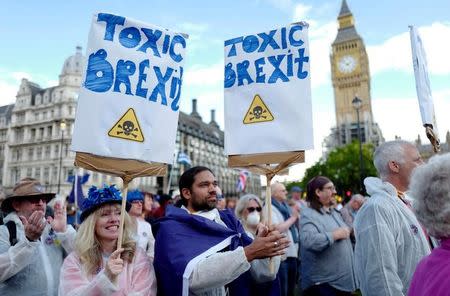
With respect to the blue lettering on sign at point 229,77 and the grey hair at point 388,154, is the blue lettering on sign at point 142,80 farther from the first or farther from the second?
the grey hair at point 388,154

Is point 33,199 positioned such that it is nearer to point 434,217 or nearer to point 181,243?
point 181,243

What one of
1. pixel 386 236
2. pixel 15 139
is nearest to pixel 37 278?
pixel 386 236

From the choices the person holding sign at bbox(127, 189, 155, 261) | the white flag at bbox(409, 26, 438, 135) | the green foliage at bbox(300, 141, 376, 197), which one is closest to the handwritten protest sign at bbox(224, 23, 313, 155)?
the white flag at bbox(409, 26, 438, 135)

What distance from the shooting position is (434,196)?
1.96 m

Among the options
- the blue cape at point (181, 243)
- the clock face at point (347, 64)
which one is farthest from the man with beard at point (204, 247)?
the clock face at point (347, 64)

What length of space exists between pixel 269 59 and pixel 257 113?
52 cm

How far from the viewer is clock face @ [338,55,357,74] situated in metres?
118

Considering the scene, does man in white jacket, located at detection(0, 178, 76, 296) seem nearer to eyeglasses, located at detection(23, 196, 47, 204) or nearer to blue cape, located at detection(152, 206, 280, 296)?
eyeglasses, located at detection(23, 196, 47, 204)

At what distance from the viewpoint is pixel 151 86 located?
300 centimetres

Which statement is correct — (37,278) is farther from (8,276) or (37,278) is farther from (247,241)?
(247,241)

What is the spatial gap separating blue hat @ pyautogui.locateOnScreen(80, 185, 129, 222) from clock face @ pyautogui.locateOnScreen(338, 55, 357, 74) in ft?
410

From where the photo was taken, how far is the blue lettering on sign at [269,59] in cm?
320

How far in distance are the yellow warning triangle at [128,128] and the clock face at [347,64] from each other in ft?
410

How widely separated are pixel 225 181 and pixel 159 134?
88.6 m
